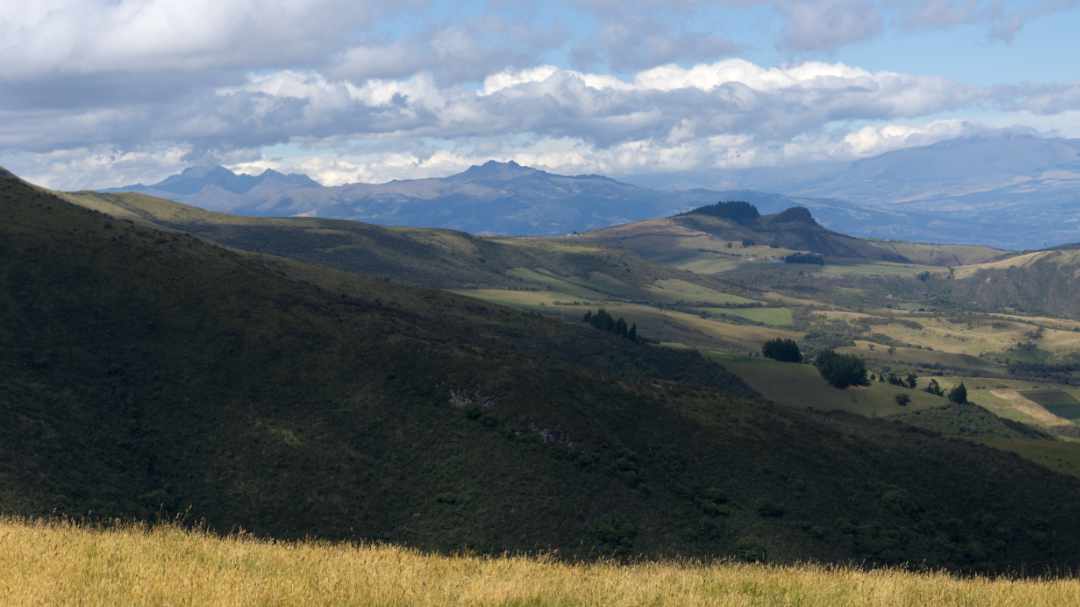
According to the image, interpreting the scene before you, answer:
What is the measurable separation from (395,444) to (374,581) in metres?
47.6

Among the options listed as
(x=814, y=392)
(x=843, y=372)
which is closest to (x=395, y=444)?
(x=814, y=392)

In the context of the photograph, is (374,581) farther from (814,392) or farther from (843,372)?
(843,372)

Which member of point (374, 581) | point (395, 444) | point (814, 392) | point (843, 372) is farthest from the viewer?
point (843, 372)

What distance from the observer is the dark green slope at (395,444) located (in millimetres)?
52750

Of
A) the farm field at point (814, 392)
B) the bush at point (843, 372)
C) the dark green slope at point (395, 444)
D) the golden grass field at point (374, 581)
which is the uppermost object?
the golden grass field at point (374, 581)

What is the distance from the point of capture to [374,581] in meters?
14.4

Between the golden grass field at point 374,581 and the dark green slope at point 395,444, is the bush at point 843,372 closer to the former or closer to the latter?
the dark green slope at point 395,444

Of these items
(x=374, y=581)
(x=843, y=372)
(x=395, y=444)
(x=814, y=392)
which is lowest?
(x=814, y=392)

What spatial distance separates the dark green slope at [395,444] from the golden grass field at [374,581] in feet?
87.3

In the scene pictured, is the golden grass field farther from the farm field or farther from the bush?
the bush

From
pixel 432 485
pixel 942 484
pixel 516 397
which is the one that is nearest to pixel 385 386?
pixel 516 397

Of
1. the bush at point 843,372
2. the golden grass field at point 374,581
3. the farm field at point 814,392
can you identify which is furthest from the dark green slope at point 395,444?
the bush at point 843,372

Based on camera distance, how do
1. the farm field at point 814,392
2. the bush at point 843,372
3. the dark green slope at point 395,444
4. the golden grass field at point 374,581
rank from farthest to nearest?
1. the bush at point 843,372
2. the farm field at point 814,392
3. the dark green slope at point 395,444
4. the golden grass field at point 374,581

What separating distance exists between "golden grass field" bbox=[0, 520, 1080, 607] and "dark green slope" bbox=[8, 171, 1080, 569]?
2662 centimetres
